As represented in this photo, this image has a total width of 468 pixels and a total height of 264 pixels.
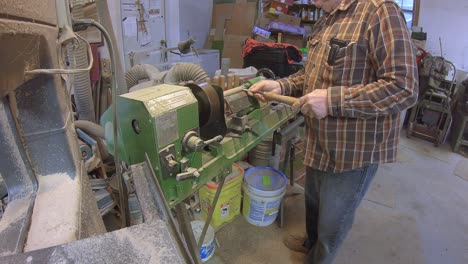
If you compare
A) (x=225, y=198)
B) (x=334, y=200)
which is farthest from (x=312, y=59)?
(x=225, y=198)

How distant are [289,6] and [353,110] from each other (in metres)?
3.92

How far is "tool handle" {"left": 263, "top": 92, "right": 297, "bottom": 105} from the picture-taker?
122cm

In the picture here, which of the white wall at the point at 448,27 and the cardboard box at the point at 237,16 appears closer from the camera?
the white wall at the point at 448,27

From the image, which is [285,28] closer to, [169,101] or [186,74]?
[186,74]

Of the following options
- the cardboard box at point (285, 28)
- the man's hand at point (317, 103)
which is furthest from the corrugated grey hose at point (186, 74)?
the cardboard box at point (285, 28)

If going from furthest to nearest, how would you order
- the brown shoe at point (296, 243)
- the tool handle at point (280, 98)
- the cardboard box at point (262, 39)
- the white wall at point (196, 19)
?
the white wall at point (196, 19)
the cardboard box at point (262, 39)
the brown shoe at point (296, 243)
the tool handle at point (280, 98)

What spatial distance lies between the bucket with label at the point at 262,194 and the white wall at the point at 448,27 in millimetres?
3345

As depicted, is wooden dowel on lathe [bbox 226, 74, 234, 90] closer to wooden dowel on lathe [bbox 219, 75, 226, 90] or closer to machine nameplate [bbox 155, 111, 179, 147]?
wooden dowel on lathe [bbox 219, 75, 226, 90]

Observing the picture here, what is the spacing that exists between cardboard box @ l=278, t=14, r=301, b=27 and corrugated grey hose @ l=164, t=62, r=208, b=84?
3.06m

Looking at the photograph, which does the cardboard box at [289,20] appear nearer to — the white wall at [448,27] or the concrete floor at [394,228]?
the white wall at [448,27]

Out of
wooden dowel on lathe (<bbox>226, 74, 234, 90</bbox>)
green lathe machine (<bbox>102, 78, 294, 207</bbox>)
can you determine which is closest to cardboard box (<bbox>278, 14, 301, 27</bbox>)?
wooden dowel on lathe (<bbox>226, 74, 234, 90</bbox>)

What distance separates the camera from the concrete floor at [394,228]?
1843 mm

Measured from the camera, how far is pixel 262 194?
6.16 feet

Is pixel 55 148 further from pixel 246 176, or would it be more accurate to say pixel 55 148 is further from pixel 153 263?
pixel 246 176
